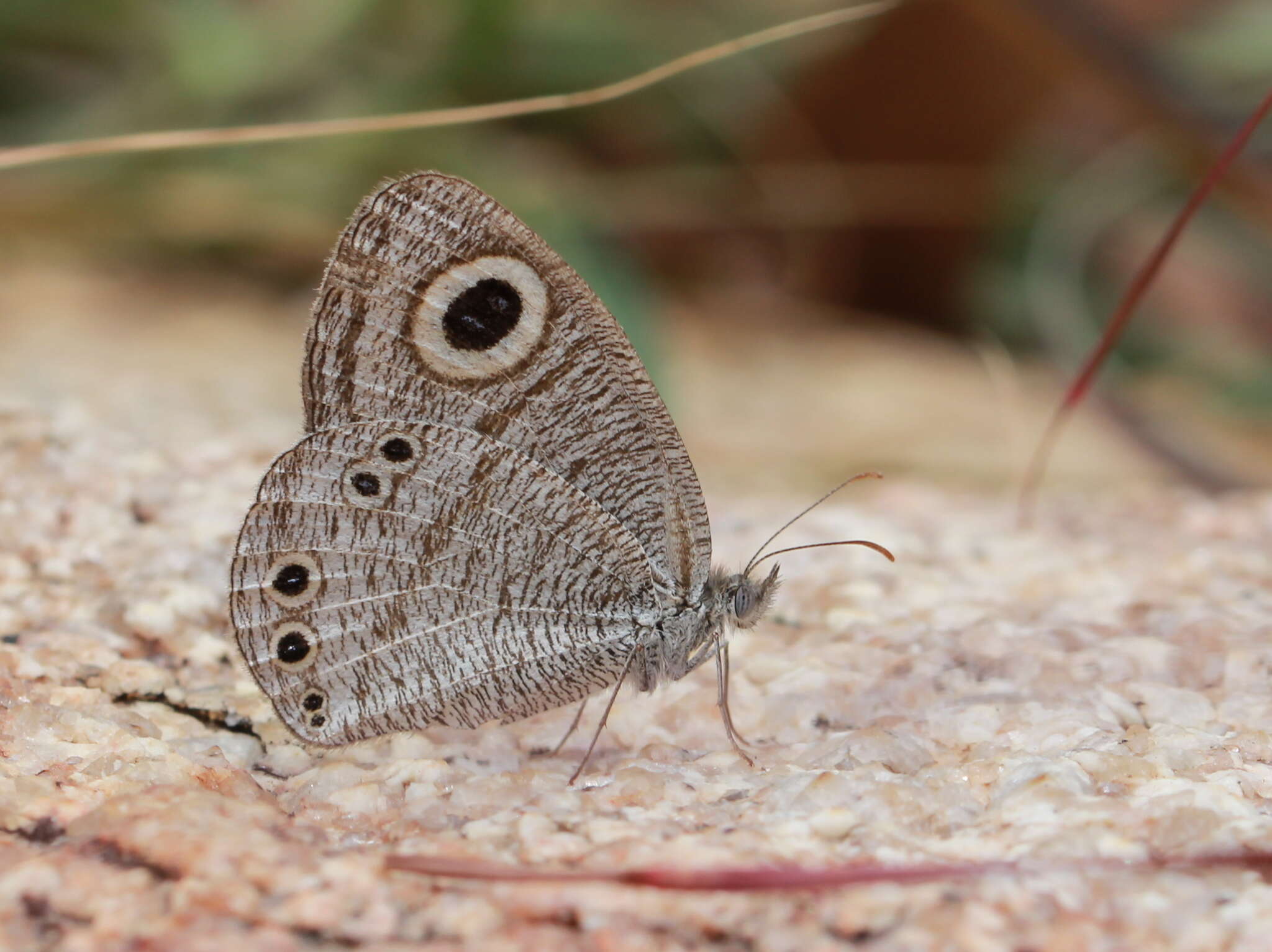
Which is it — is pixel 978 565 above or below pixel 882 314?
below

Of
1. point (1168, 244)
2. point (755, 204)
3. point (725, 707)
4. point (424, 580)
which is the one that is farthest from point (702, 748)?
point (755, 204)

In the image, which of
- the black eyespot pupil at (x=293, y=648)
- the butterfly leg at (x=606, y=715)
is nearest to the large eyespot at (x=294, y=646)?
the black eyespot pupil at (x=293, y=648)

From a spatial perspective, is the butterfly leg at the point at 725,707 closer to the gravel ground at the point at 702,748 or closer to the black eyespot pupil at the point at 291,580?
the gravel ground at the point at 702,748

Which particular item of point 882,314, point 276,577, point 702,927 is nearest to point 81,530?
point 276,577

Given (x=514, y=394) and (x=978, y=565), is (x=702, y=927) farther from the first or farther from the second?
(x=978, y=565)

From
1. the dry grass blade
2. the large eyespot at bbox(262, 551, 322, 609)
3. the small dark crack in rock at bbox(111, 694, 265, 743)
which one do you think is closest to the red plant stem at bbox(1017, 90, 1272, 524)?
the dry grass blade

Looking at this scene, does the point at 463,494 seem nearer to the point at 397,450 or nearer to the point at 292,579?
the point at 397,450

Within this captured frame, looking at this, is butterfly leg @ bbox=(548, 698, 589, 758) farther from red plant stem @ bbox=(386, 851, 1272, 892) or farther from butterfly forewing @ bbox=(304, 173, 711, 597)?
red plant stem @ bbox=(386, 851, 1272, 892)

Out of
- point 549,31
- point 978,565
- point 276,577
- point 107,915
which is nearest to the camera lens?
point 107,915
